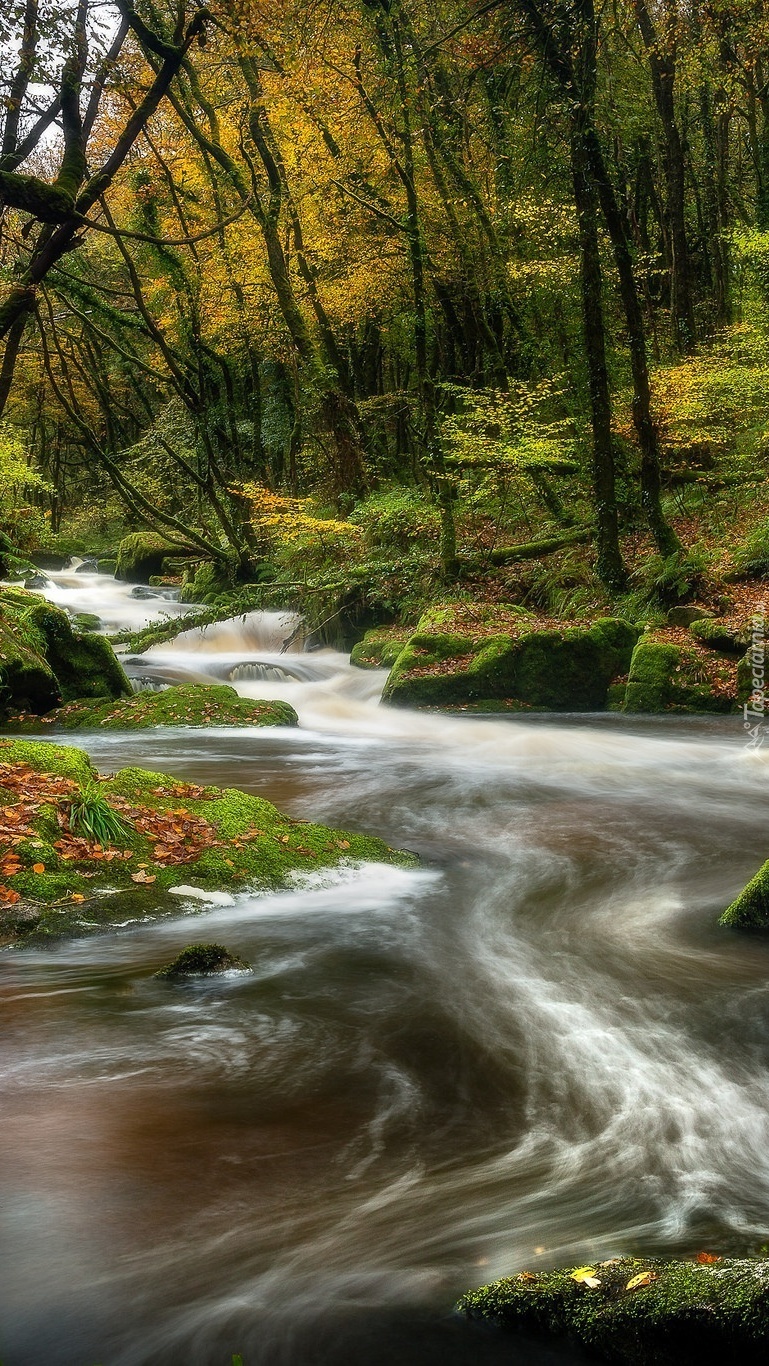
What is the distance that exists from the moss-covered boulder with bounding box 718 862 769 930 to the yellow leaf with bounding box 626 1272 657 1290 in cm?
357

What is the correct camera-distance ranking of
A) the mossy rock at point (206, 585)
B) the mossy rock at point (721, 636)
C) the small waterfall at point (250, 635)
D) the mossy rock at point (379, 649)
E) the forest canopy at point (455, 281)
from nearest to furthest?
the mossy rock at point (721, 636)
the forest canopy at point (455, 281)
the mossy rock at point (379, 649)
the small waterfall at point (250, 635)
the mossy rock at point (206, 585)

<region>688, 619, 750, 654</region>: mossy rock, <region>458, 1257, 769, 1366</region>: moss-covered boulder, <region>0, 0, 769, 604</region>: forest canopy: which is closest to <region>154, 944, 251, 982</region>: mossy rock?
<region>458, 1257, 769, 1366</region>: moss-covered boulder

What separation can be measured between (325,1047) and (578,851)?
12.4 ft

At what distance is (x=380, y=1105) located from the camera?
3463 millimetres

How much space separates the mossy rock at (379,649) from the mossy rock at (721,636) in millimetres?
4858

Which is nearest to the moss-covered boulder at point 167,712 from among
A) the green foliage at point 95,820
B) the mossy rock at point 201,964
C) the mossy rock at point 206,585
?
the green foliage at point 95,820

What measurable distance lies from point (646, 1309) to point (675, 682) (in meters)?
11.1

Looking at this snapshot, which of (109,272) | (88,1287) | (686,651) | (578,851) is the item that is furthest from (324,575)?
(88,1287)

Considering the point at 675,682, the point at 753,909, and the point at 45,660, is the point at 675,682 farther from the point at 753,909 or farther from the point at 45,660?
the point at 45,660

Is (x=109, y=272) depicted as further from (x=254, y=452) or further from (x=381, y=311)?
(x=381, y=311)

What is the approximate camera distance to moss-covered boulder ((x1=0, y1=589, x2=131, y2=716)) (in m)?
11.6

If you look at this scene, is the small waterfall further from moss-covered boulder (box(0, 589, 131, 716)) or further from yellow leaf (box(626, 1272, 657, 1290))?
yellow leaf (box(626, 1272, 657, 1290))

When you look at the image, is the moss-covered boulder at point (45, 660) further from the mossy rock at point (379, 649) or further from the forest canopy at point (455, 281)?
the mossy rock at point (379, 649)

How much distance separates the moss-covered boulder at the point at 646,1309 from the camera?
1.85 meters
